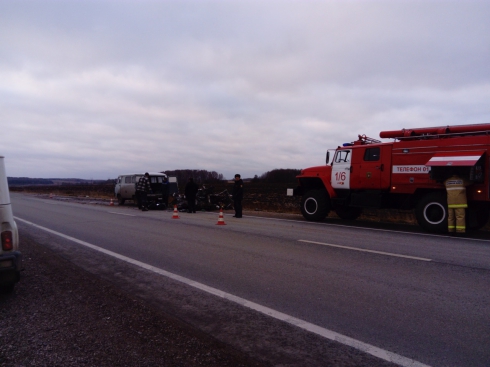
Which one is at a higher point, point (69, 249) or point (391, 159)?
point (391, 159)

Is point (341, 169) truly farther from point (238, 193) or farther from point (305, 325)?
point (305, 325)

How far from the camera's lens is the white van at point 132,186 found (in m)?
23.0

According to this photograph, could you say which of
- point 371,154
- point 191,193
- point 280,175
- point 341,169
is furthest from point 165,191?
point 280,175

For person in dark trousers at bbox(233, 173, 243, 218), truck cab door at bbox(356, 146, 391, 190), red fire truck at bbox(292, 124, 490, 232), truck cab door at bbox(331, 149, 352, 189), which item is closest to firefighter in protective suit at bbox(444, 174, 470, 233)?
red fire truck at bbox(292, 124, 490, 232)

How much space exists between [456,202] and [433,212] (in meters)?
0.93

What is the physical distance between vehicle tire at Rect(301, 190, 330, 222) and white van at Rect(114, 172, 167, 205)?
10.6 metres

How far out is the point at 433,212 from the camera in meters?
11.6

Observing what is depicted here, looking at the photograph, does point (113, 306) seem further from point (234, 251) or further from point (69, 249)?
point (69, 249)

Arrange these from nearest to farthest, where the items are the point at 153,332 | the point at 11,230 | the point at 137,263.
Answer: the point at 153,332, the point at 11,230, the point at 137,263

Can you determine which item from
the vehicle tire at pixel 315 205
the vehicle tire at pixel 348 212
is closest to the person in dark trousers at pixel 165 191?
the vehicle tire at pixel 315 205

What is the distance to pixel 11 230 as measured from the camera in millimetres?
5195

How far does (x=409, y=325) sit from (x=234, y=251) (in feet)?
15.4

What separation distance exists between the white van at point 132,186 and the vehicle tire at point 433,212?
597 inches

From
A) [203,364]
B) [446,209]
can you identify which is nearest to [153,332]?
[203,364]
